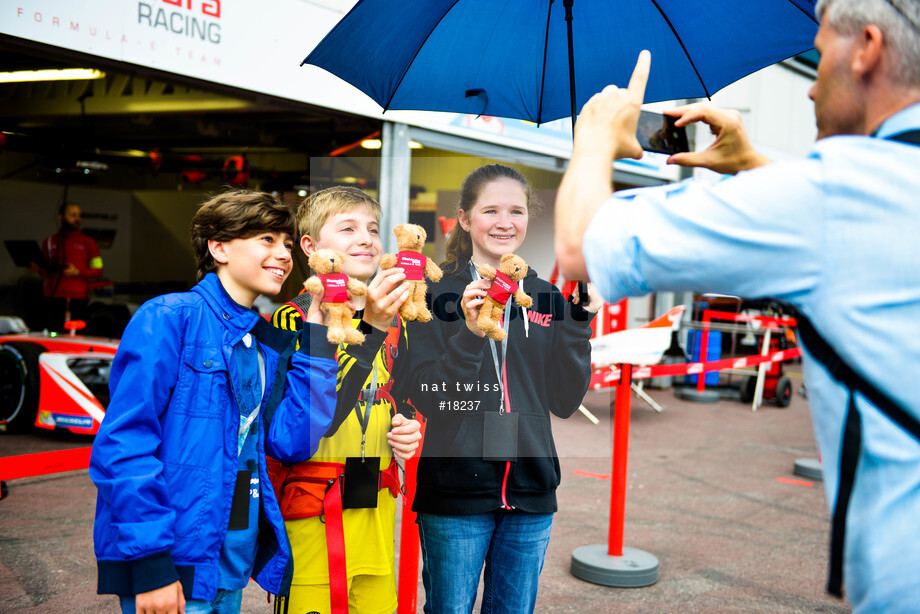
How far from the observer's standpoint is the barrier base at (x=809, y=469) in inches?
271

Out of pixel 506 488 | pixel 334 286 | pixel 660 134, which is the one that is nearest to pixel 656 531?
pixel 506 488

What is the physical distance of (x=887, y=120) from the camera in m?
1.15

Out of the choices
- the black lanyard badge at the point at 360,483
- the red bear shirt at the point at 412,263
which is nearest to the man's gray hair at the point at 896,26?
the red bear shirt at the point at 412,263

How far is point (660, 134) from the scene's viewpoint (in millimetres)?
1610

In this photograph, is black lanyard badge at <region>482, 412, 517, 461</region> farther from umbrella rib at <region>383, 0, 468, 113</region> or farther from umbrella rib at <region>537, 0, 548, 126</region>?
umbrella rib at <region>383, 0, 468, 113</region>

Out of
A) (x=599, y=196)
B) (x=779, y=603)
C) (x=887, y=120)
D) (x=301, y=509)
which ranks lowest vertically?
(x=779, y=603)

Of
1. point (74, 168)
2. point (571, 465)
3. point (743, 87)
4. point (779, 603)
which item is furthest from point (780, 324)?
A: point (74, 168)

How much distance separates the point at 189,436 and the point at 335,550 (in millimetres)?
614

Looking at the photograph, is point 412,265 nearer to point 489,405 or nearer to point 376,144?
point 489,405

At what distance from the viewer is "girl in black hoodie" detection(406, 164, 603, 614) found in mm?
2105

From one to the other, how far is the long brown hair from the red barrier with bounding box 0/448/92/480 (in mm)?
1357

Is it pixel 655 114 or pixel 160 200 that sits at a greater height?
pixel 160 200

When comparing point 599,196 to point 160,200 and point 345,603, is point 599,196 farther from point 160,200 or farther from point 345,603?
point 160,200

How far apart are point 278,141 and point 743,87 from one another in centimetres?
900
